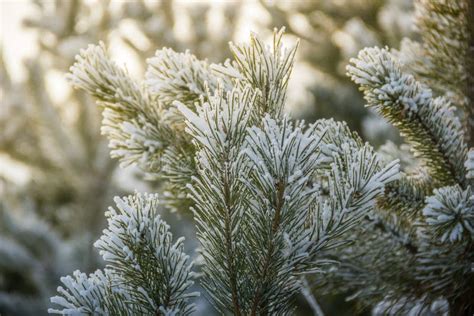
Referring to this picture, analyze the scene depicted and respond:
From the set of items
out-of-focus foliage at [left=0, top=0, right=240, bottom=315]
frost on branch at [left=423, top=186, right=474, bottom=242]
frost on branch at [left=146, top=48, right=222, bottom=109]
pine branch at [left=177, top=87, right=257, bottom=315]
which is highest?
out-of-focus foliage at [left=0, top=0, right=240, bottom=315]

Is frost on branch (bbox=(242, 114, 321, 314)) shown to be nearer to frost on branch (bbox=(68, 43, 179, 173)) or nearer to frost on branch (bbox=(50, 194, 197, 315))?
frost on branch (bbox=(50, 194, 197, 315))

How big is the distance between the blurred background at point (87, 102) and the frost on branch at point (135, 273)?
150 centimetres

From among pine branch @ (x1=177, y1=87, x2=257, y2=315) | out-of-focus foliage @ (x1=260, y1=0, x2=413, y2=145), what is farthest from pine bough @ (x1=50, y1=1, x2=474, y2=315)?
out-of-focus foliage @ (x1=260, y1=0, x2=413, y2=145)

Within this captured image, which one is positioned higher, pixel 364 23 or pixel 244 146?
pixel 364 23

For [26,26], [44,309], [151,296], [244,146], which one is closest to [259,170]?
[244,146]

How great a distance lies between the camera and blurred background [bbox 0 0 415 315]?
301 centimetres

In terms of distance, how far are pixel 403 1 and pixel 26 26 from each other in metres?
2.70


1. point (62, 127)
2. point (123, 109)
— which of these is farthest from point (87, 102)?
point (123, 109)

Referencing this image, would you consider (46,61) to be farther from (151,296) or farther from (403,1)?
(151,296)

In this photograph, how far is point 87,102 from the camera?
10.1ft

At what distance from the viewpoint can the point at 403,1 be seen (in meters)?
3.56

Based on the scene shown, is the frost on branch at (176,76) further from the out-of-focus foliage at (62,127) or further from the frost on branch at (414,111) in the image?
the out-of-focus foliage at (62,127)

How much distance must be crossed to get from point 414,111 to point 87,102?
254 centimetres

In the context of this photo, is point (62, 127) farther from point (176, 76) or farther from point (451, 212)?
point (451, 212)
